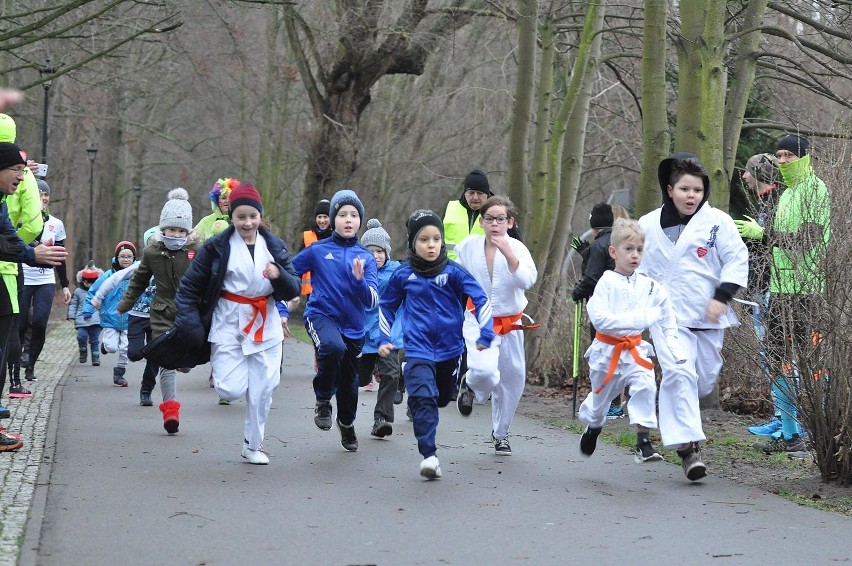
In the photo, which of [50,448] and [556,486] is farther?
[50,448]

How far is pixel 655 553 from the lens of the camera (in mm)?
6309

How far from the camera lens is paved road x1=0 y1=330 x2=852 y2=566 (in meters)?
6.29

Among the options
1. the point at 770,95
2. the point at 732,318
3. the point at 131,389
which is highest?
the point at 770,95

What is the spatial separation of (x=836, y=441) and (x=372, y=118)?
1245 inches

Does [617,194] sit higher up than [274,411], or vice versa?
[617,194]

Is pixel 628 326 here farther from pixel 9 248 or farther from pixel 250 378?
pixel 9 248

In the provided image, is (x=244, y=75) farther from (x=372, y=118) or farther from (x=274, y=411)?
(x=274, y=411)

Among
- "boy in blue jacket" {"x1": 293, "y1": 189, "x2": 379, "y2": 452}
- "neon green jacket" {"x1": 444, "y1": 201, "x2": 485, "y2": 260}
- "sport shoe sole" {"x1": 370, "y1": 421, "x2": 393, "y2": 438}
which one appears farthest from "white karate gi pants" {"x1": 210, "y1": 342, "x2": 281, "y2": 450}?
"neon green jacket" {"x1": 444, "y1": 201, "x2": 485, "y2": 260}

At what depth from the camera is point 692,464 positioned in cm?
840

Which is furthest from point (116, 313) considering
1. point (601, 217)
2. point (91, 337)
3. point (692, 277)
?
point (692, 277)

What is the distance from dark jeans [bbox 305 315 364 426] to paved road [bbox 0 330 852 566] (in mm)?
379

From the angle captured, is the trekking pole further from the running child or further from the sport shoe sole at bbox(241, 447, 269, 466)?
the running child

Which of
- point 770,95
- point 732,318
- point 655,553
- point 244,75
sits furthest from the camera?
point 244,75

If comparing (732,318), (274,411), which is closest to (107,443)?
(274,411)
